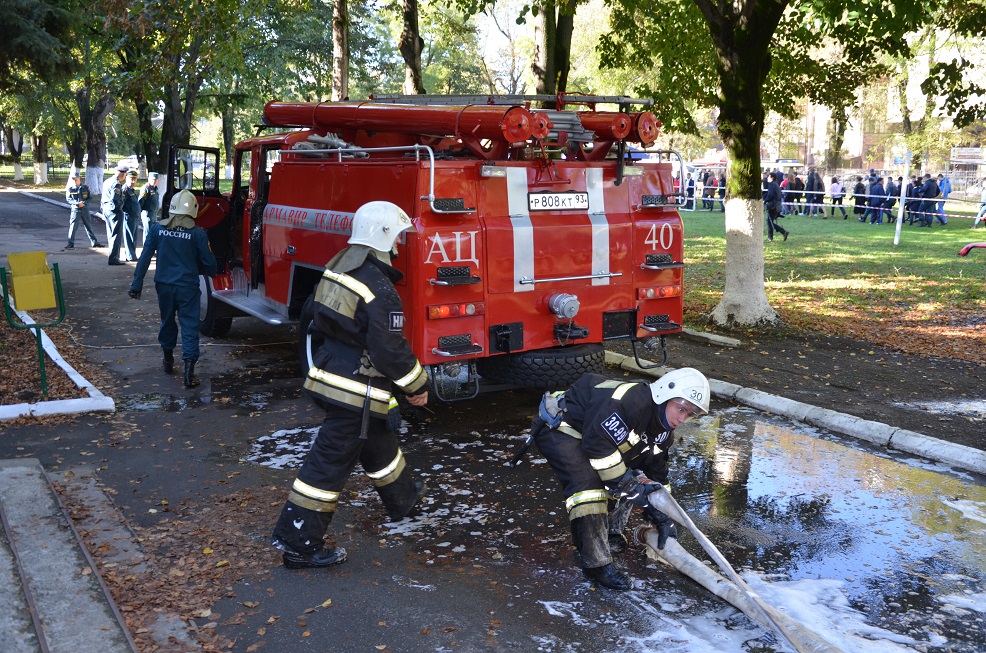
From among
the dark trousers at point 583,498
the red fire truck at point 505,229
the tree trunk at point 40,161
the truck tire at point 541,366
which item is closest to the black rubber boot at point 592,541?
the dark trousers at point 583,498

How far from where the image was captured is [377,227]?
5078 mm

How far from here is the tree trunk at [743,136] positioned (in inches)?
429

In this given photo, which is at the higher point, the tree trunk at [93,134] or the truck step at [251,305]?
the tree trunk at [93,134]

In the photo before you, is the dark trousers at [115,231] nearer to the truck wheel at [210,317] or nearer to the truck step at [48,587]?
the truck wheel at [210,317]

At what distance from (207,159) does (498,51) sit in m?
50.1

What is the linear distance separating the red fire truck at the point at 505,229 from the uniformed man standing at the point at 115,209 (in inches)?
355

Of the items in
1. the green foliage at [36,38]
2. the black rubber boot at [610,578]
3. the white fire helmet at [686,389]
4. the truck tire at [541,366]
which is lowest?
the black rubber boot at [610,578]

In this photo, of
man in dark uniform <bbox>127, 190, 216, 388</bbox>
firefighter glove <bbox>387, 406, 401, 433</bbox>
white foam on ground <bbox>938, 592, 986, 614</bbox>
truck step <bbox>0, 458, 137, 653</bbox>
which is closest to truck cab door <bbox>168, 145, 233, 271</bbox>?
man in dark uniform <bbox>127, 190, 216, 388</bbox>

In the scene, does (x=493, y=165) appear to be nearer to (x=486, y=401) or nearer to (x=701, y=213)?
(x=486, y=401)

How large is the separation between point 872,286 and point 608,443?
12054 mm

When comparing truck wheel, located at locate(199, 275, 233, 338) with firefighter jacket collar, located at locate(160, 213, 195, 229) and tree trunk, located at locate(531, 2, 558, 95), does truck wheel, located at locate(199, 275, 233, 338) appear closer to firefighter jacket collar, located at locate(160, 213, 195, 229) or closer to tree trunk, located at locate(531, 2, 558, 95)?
firefighter jacket collar, located at locate(160, 213, 195, 229)

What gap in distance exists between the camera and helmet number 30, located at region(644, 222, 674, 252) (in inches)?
307

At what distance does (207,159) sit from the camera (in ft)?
35.8

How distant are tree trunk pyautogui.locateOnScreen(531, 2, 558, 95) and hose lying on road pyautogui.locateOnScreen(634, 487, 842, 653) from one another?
10.5 meters
